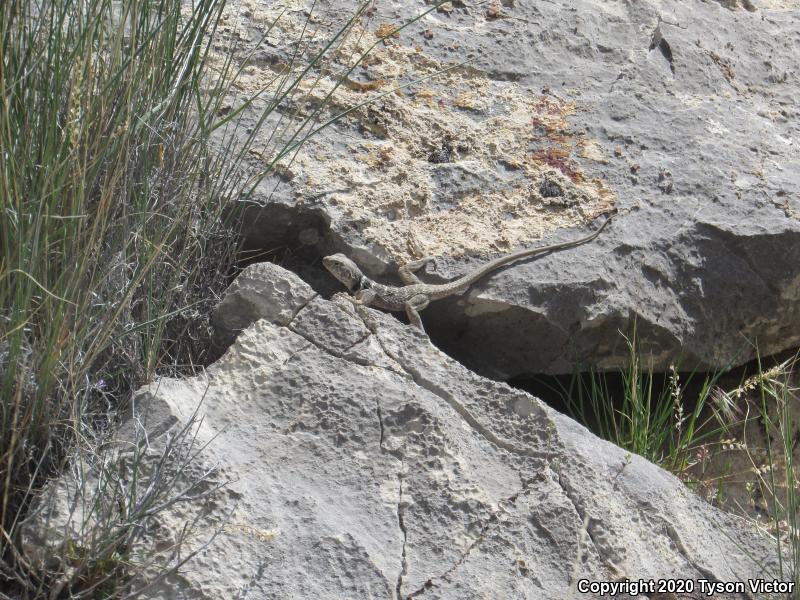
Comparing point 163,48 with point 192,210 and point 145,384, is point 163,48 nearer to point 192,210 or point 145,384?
point 192,210

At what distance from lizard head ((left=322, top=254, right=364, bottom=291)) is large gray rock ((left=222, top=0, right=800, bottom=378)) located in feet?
0.33

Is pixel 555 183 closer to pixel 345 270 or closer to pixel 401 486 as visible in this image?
pixel 345 270

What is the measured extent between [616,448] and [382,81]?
6.12 ft

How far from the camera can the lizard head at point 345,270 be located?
345 centimetres

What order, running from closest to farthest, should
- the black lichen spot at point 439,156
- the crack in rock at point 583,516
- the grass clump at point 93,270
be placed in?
1. the grass clump at point 93,270
2. the crack in rock at point 583,516
3. the black lichen spot at point 439,156

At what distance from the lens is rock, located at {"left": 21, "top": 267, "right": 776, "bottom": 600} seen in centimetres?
235

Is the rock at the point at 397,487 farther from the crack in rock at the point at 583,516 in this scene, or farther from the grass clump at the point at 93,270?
the grass clump at the point at 93,270

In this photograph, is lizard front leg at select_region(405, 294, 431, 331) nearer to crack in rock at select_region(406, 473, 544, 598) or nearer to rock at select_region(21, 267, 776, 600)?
rock at select_region(21, 267, 776, 600)

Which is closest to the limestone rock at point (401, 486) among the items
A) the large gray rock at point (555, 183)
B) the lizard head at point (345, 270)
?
the lizard head at point (345, 270)

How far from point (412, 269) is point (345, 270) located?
0.88ft

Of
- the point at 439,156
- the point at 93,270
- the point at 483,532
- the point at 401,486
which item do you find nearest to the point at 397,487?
the point at 401,486

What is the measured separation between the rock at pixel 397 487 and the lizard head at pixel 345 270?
395mm

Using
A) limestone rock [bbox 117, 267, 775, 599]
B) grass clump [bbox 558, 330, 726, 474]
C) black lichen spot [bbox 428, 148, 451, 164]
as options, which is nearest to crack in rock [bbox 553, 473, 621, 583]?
limestone rock [bbox 117, 267, 775, 599]

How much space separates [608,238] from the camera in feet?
12.3
